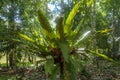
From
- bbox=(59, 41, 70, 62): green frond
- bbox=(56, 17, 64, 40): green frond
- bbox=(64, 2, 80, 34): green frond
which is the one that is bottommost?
bbox=(59, 41, 70, 62): green frond

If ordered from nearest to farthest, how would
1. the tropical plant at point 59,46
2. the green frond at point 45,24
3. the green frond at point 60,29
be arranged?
the green frond at point 60,29 → the green frond at point 45,24 → the tropical plant at point 59,46

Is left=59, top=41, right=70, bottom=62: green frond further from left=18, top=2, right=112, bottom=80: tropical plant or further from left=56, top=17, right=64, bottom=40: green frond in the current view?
left=56, top=17, right=64, bottom=40: green frond

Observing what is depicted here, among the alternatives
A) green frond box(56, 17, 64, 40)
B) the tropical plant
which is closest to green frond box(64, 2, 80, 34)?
the tropical plant

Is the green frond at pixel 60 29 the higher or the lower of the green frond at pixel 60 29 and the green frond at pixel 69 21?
the lower

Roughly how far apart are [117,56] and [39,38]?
1741 cm

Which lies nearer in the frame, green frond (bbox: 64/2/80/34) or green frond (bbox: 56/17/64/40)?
green frond (bbox: 56/17/64/40)

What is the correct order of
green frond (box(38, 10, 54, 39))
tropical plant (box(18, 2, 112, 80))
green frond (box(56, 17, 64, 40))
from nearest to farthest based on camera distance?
green frond (box(56, 17, 64, 40)) < green frond (box(38, 10, 54, 39)) < tropical plant (box(18, 2, 112, 80))

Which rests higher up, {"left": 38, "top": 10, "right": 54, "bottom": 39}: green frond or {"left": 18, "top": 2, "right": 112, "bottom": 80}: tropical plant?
{"left": 38, "top": 10, "right": 54, "bottom": 39}: green frond

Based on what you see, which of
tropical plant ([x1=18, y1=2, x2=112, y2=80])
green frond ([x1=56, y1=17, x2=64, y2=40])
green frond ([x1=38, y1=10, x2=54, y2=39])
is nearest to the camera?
green frond ([x1=56, y1=17, x2=64, y2=40])

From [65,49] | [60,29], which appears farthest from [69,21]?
[65,49]

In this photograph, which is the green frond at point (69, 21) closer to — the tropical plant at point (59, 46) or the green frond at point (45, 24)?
the tropical plant at point (59, 46)

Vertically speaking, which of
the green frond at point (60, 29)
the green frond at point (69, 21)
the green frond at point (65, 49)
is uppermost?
the green frond at point (69, 21)

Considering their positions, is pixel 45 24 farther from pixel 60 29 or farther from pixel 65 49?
pixel 65 49

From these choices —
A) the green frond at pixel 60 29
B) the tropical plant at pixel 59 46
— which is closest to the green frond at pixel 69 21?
the tropical plant at pixel 59 46
